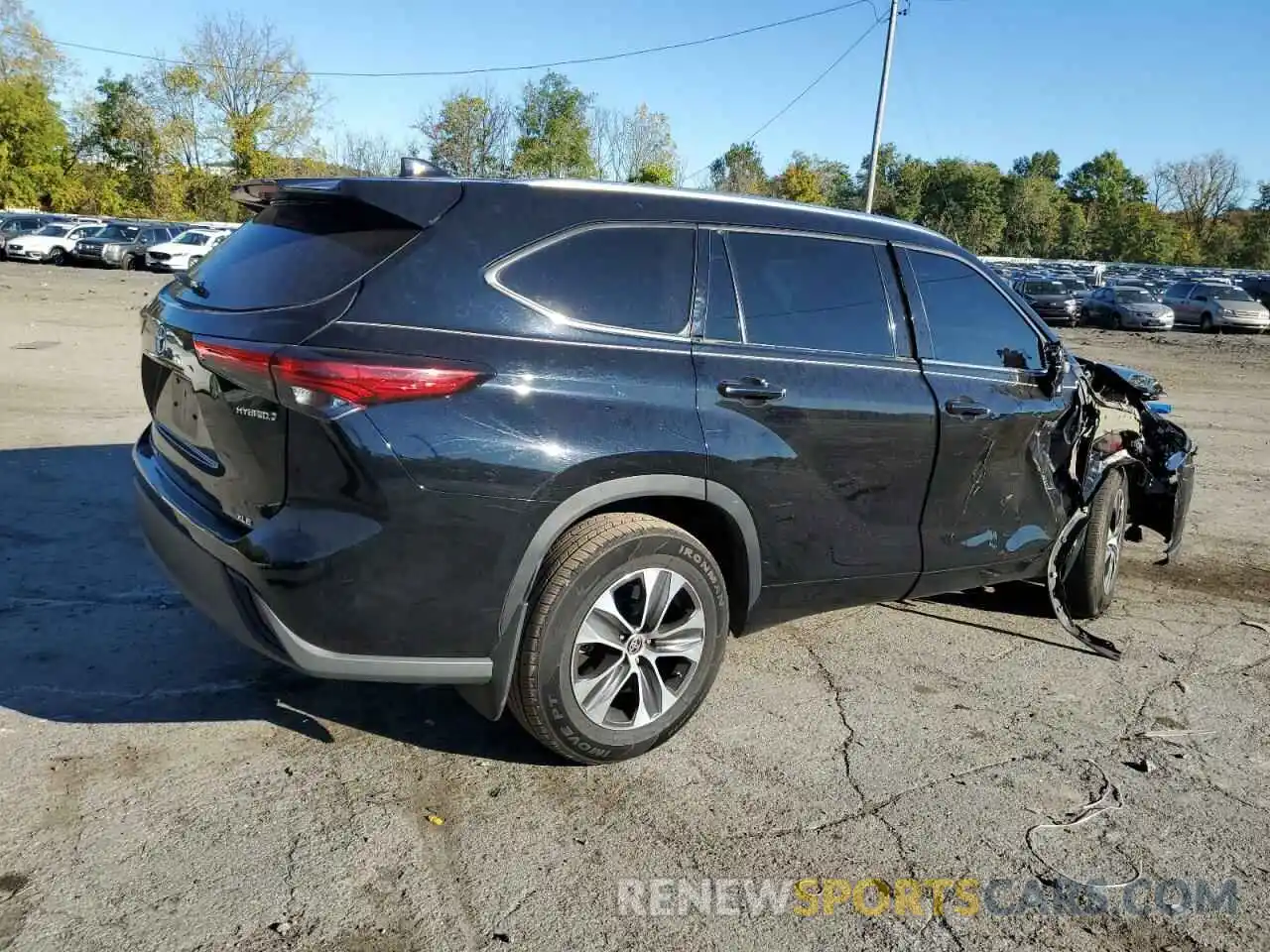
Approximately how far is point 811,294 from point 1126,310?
3149 centimetres

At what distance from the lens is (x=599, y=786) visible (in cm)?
322

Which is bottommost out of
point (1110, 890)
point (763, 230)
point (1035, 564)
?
point (1110, 890)

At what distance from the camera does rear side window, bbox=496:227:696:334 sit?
305cm

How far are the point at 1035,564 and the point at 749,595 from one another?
1.83 metres

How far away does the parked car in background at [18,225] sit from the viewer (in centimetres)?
3491

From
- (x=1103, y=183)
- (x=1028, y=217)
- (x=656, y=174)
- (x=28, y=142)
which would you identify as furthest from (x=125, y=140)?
(x=1103, y=183)

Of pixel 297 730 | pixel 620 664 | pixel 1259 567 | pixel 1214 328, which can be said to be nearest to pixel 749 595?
pixel 620 664

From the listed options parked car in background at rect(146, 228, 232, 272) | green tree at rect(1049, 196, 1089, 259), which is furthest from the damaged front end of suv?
green tree at rect(1049, 196, 1089, 259)

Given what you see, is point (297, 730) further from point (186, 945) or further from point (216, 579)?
point (186, 945)

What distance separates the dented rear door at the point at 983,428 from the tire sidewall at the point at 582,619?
1.12 m

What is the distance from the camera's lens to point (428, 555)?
280cm

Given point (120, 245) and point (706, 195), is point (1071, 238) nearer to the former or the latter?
point (120, 245)

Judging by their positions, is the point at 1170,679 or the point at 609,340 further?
the point at 1170,679

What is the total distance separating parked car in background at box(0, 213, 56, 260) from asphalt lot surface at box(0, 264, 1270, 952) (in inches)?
1438
